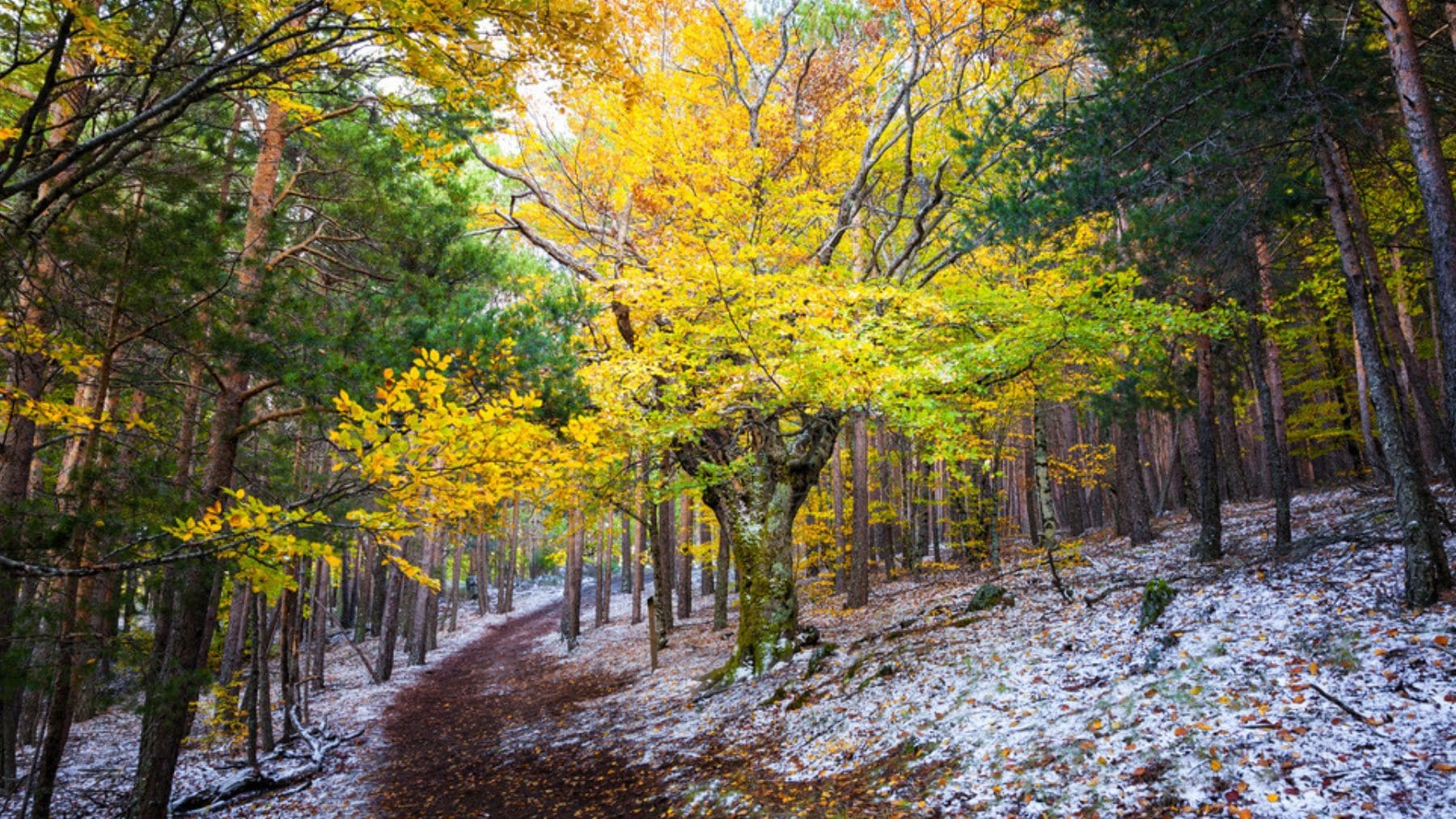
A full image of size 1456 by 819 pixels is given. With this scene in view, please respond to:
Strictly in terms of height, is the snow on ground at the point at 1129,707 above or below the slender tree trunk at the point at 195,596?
below

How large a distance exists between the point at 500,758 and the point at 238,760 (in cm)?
513

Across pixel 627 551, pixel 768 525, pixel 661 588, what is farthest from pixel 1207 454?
pixel 627 551

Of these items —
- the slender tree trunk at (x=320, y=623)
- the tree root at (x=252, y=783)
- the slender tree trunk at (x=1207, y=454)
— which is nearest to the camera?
the tree root at (x=252, y=783)

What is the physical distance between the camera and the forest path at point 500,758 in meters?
7.35

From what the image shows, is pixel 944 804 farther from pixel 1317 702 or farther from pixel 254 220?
pixel 254 220

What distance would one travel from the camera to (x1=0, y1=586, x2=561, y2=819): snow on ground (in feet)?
27.0

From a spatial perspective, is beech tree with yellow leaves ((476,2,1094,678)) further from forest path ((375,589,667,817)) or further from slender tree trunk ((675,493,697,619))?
slender tree trunk ((675,493,697,619))

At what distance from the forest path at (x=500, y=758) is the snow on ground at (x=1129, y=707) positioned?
57cm

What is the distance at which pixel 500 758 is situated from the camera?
948cm

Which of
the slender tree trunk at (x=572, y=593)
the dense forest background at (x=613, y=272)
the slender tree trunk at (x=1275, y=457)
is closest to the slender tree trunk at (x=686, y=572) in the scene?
the slender tree trunk at (x=572, y=593)

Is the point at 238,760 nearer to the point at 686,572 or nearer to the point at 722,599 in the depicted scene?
the point at 722,599

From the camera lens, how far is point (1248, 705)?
204 inches

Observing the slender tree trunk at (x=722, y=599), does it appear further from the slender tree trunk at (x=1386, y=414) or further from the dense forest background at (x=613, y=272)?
the slender tree trunk at (x=1386, y=414)

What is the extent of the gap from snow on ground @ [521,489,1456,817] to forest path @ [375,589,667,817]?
0.57 m
